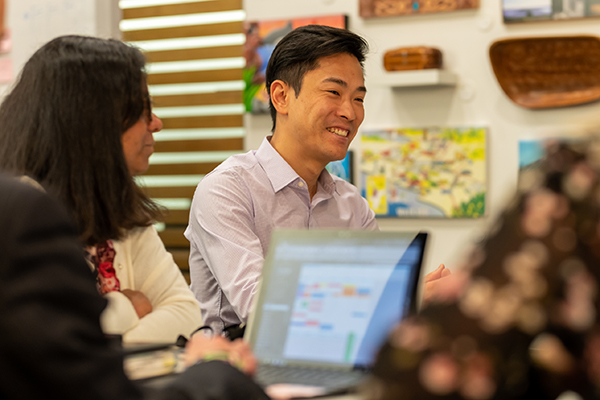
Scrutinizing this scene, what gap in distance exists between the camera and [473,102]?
136 inches

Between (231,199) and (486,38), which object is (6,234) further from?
(486,38)

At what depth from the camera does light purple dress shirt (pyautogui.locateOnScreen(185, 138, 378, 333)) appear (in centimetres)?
192

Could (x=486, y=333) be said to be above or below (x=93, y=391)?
above

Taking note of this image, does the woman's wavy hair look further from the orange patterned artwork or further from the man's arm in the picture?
the orange patterned artwork

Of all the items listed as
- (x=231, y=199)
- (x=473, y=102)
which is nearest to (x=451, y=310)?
(x=231, y=199)

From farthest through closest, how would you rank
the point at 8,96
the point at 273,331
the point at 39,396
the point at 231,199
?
the point at 231,199
the point at 8,96
the point at 273,331
the point at 39,396

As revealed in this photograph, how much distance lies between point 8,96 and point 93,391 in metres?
0.94

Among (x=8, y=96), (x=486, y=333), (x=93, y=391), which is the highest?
(x=8, y=96)

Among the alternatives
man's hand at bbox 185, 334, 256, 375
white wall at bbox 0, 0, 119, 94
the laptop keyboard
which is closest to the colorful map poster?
white wall at bbox 0, 0, 119, 94

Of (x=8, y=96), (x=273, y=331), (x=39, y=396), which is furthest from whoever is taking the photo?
(x=8, y=96)

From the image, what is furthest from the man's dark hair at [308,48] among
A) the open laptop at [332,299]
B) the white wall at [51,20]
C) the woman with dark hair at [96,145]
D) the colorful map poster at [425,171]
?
the white wall at [51,20]

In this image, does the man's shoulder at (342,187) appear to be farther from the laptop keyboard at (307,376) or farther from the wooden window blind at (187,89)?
the wooden window blind at (187,89)

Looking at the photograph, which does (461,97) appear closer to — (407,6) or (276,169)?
(407,6)

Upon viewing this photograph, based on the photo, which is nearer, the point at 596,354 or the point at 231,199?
the point at 596,354
